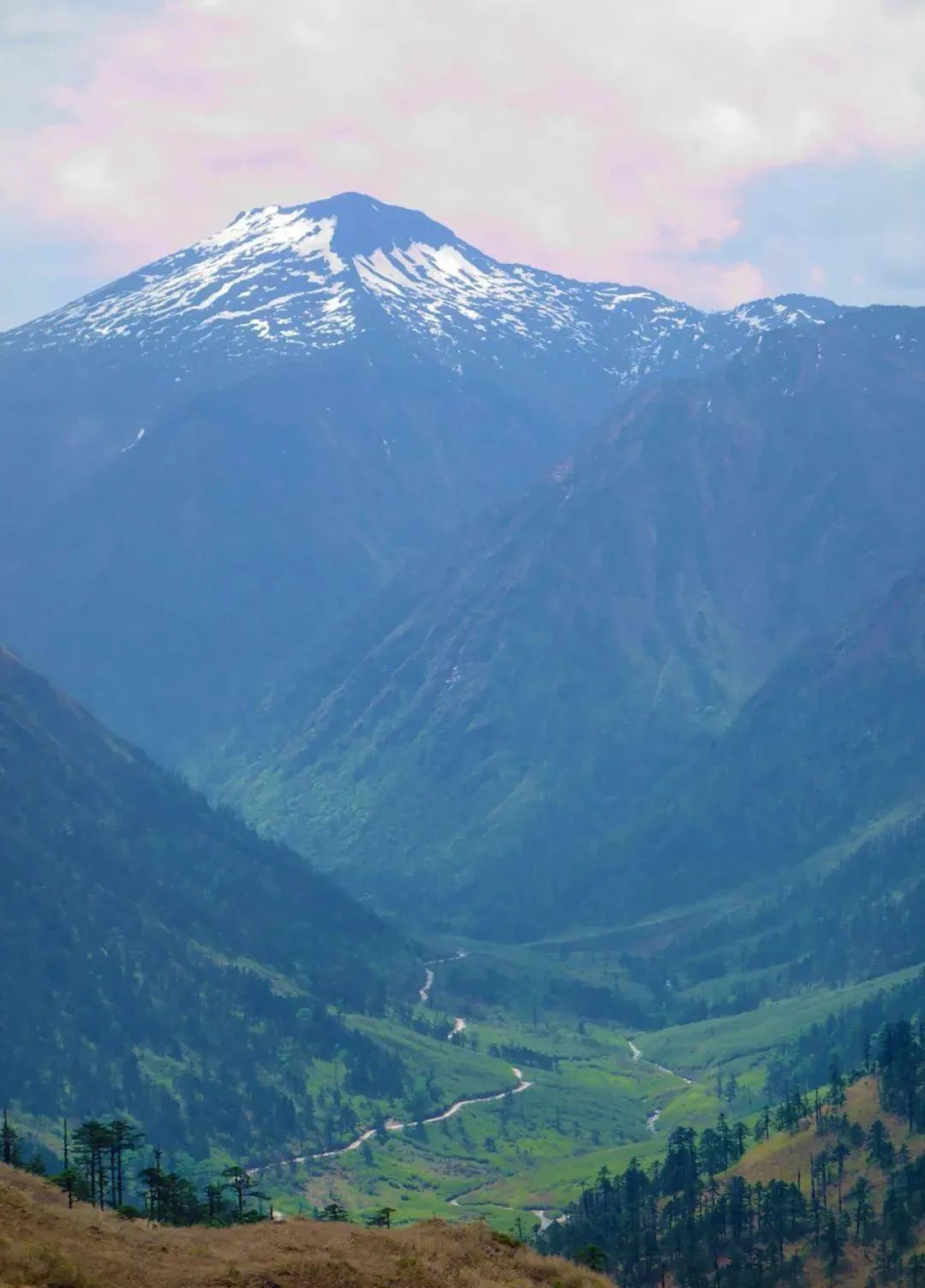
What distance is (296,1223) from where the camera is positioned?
11906 centimetres

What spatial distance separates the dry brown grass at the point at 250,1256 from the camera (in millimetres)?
101812

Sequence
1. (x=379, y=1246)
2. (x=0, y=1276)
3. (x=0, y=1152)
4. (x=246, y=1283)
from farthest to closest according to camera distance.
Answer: (x=0, y=1152)
(x=379, y=1246)
(x=246, y=1283)
(x=0, y=1276)

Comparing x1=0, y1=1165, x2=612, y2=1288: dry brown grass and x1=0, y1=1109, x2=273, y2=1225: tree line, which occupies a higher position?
x1=0, y1=1109, x2=273, y2=1225: tree line

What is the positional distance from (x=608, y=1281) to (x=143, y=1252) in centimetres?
3305

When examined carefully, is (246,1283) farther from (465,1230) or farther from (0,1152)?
(0,1152)

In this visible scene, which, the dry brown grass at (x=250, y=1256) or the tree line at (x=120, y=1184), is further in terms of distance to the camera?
the tree line at (x=120, y=1184)

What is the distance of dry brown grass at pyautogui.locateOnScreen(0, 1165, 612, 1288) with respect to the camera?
334 ft

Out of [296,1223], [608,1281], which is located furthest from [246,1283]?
[608,1281]

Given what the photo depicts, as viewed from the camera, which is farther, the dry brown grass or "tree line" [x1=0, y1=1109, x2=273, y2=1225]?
"tree line" [x1=0, y1=1109, x2=273, y2=1225]

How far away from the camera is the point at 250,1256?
107375 mm

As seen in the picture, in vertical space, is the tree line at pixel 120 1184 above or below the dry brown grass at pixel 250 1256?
above

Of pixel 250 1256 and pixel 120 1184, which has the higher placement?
pixel 120 1184

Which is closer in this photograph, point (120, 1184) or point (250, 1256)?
point (250, 1256)

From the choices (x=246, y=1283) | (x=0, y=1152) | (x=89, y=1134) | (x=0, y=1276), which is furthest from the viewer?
(x=0, y=1152)
